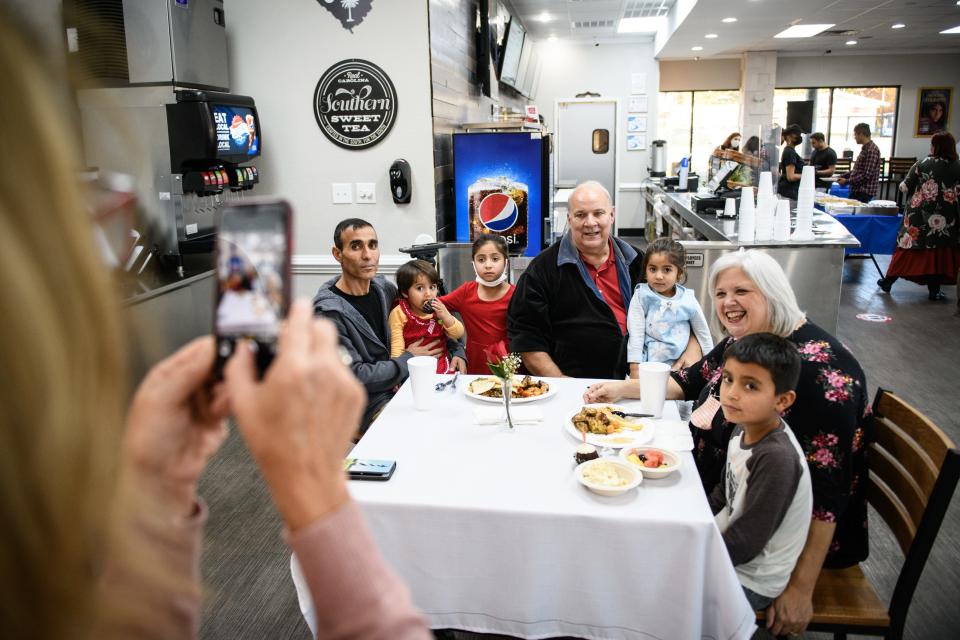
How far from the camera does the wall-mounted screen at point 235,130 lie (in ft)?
13.3

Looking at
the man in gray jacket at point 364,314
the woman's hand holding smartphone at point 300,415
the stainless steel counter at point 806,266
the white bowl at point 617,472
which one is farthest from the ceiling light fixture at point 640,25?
the woman's hand holding smartphone at point 300,415

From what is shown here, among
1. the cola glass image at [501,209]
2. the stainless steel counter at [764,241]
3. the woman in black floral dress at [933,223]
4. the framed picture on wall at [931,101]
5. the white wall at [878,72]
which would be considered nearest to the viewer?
the stainless steel counter at [764,241]

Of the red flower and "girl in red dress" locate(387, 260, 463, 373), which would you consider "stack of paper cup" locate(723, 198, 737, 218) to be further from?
"girl in red dress" locate(387, 260, 463, 373)

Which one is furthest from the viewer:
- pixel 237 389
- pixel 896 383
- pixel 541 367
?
pixel 896 383

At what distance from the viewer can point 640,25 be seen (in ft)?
31.7

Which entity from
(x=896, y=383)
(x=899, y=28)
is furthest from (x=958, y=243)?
(x=899, y=28)

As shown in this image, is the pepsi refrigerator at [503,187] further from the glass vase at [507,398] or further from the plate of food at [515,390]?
the glass vase at [507,398]

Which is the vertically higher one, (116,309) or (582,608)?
(116,309)

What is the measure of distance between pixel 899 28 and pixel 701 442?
10035 mm

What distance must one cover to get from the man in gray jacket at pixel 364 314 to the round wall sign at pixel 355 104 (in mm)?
1828

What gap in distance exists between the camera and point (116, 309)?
52 cm

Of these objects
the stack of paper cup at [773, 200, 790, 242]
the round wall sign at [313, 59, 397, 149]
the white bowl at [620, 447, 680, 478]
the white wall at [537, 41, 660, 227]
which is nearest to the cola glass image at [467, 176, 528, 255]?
the round wall sign at [313, 59, 397, 149]

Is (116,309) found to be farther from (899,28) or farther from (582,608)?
(899,28)

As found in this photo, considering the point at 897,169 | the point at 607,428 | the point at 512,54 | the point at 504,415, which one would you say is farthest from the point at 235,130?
the point at 897,169
